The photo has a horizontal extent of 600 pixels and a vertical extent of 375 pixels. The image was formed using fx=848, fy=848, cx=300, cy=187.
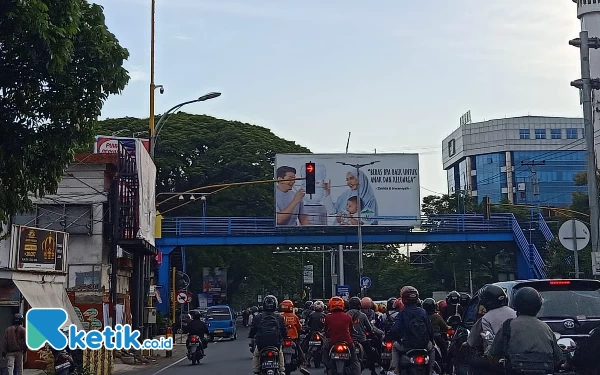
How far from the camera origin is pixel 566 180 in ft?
366

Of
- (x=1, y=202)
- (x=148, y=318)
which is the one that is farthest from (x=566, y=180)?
(x=1, y=202)

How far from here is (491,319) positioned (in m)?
9.55

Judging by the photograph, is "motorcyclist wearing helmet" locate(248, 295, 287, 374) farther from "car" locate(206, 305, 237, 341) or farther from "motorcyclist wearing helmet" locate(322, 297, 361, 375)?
"car" locate(206, 305, 237, 341)

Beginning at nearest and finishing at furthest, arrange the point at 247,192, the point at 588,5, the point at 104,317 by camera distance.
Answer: the point at 104,317, the point at 247,192, the point at 588,5

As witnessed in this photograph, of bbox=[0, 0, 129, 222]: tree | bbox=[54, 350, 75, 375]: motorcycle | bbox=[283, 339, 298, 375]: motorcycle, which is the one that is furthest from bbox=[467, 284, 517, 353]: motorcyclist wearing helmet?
bbox=[54, 350, 75, 375]: motorcycle

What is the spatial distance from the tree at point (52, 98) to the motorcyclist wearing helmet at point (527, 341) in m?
6.09

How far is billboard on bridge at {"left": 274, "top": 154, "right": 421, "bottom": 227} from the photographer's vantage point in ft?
170

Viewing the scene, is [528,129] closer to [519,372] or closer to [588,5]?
[588,5]

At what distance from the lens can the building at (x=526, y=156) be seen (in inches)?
4363

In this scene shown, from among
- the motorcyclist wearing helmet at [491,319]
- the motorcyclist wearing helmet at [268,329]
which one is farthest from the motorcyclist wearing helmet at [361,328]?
the motorcyclist wearing helmet at [491,319]

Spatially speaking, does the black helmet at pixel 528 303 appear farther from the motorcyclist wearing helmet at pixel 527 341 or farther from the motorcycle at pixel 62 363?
the motorcycle at pixel 62 363

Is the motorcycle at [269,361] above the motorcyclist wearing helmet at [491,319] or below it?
below

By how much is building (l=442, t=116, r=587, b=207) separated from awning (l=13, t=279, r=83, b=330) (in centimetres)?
9385

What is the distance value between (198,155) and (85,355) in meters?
39.5
